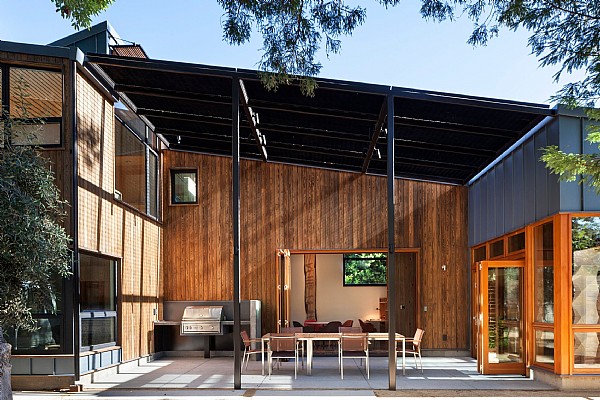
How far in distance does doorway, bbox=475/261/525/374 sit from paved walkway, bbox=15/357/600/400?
37cm

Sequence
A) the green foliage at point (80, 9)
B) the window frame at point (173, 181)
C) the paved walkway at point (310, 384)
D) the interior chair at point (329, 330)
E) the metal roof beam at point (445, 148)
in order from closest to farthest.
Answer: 1. the green foliage at point (80, 9)
2. the paved walkway at point (310, 384)
3. the metal roof beam at point (445, 148)
4. the window frame at point (173, 181)
5. the interior chair at point (329, 330)

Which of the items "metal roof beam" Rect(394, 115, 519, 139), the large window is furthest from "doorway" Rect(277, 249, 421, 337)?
"metal roof beam" Rect(394, 115, 519, 139)

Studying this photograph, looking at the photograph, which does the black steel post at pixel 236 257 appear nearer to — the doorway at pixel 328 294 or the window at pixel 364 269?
the doorway at pixel 328 294

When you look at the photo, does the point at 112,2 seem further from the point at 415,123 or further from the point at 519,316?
the point at 519,316

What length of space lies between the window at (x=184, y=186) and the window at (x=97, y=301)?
12.3ft

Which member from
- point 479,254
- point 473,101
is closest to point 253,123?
point 473,101

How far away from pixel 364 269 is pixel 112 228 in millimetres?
10121

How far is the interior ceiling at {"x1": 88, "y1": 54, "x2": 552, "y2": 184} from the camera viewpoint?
10.8m

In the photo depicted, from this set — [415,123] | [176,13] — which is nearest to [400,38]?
[415,123]

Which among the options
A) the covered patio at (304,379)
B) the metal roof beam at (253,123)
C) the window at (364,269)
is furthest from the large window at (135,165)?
the window at (364,269)

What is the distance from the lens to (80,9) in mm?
7141

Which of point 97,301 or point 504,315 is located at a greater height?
point 97,301

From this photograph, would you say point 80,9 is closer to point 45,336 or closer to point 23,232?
point 23,232

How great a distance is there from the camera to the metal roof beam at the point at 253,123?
1142 cm
